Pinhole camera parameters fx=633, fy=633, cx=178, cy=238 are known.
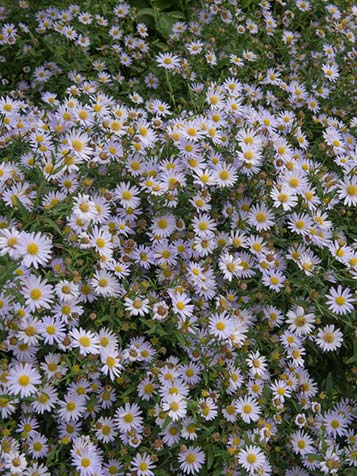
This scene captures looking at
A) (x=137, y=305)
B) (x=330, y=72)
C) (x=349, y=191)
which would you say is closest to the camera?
(x=137, y=305)

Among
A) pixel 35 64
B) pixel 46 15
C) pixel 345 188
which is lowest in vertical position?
pixel 35 64

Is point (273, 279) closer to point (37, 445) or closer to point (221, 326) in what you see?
point (221, 326)

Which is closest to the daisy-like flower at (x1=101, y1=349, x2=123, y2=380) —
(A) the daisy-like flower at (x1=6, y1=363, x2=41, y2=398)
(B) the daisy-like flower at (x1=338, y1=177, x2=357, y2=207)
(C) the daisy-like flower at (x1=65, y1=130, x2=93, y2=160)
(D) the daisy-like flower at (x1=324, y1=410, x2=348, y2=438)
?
(A) the daisy-like flower at (x1=6, y1=363, x2=41, y2=398)

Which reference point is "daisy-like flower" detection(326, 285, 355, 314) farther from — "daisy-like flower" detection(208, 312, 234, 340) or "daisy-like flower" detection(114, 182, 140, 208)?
"daisy-like flower" detection(114, 182, 140, 208)

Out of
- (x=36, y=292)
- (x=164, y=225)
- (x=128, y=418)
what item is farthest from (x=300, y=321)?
(x=36, y=292)

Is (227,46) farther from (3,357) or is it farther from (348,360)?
(3,357)

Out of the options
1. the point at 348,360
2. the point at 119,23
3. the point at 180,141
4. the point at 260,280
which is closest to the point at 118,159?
the point at 180,141
